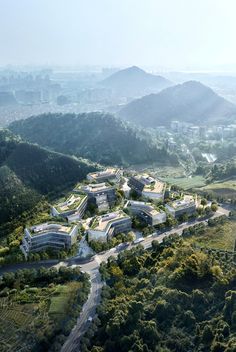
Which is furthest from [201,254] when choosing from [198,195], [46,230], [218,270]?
[198,195]

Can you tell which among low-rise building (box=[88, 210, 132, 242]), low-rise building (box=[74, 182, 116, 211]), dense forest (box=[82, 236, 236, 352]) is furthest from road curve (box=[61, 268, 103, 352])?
low-rise building (box=[74, 182, 116, 211])

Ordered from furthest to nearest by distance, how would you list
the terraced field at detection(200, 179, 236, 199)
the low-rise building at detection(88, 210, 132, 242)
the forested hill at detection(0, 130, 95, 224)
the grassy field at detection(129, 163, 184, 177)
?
the grassy field at detection(129, 163, 184, 177), the terraced field at detection(200, 179, 236, 199), the forested hill at detection(0, 130, 95, 224), the low-rise building at detection(88, 210, 132, 242)

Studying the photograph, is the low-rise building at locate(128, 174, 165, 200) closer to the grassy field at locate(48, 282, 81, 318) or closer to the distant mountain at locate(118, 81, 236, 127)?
the grassy field at locate(48, 282, 81, 318)

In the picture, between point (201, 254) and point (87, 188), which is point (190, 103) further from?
point (201, 254)

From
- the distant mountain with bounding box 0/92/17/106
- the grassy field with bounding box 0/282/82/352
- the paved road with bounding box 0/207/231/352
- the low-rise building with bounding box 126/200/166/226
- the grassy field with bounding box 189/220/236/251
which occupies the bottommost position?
the distant mountain with bounding box 0/92/17/106

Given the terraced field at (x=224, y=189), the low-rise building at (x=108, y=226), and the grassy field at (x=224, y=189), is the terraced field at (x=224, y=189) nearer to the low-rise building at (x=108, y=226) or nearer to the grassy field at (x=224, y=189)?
the grassy field at (x=224, y=189)

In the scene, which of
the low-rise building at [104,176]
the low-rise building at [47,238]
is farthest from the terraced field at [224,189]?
the low-rise building at [47,238]
